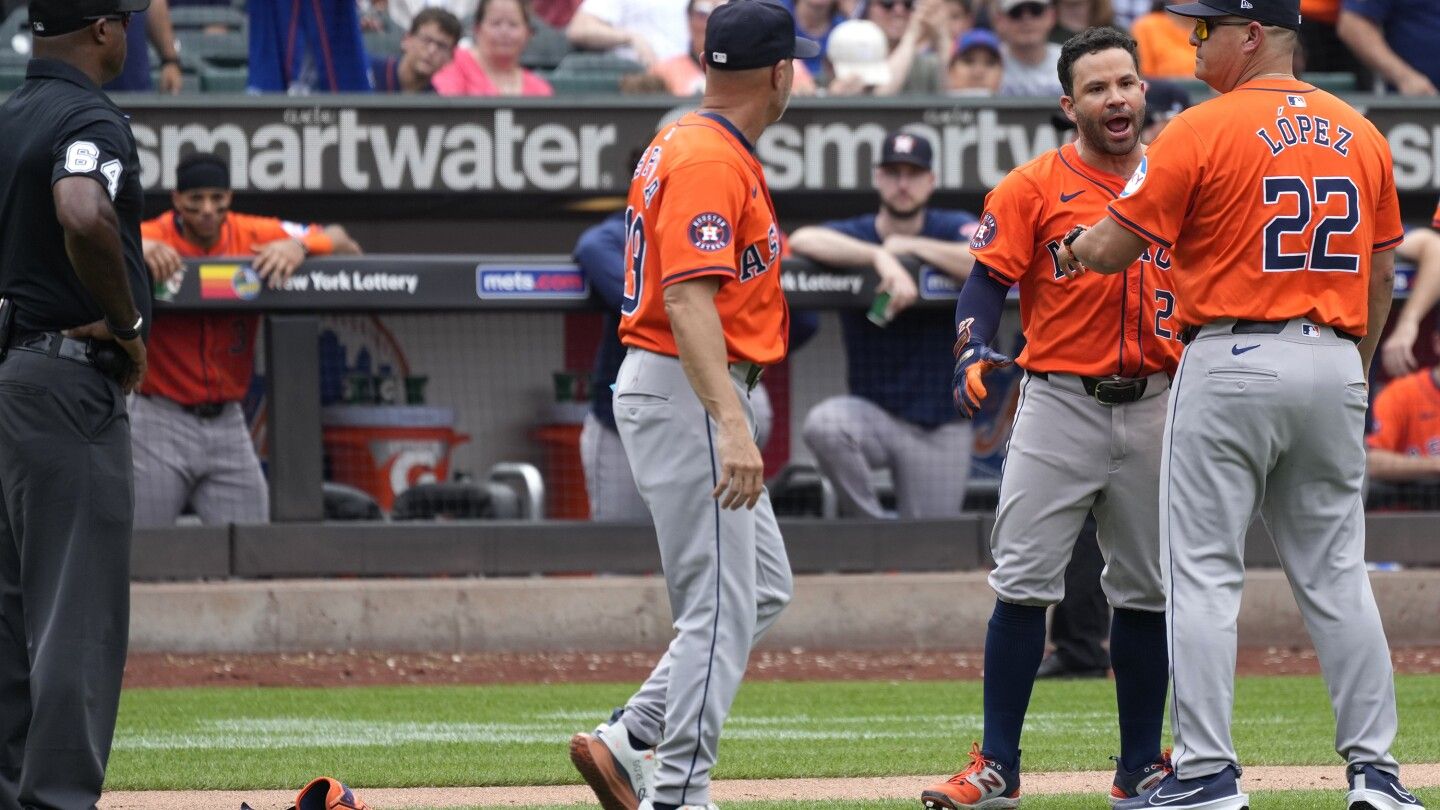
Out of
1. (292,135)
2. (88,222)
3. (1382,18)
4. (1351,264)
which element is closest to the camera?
(88,222)

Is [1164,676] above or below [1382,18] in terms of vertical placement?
below

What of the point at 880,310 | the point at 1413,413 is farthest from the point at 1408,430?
the point at 880,310

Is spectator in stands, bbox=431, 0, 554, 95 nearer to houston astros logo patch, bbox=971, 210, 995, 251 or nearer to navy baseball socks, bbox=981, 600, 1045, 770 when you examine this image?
houston astros logo patch, bbox=971, 210, 995, 251

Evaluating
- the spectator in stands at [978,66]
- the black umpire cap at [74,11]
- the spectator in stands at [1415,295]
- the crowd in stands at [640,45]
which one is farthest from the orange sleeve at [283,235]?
the spectator in stands at [1415,295]

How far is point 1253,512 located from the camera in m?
4.69

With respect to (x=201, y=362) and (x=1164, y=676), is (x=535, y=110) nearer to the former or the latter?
(x=201, y=362)

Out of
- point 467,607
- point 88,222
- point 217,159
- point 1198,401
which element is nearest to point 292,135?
point 217,159

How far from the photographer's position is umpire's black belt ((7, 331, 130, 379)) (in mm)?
4473

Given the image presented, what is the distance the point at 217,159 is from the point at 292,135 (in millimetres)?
1076

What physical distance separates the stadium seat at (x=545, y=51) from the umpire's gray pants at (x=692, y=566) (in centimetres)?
760

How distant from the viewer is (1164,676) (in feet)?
17.1

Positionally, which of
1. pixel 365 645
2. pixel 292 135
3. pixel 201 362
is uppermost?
pixel 292 135

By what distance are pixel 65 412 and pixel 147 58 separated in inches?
250

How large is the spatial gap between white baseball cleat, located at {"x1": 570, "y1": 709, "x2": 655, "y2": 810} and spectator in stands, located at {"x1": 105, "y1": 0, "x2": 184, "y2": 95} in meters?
6.39
